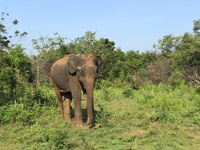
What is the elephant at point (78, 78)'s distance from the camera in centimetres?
783

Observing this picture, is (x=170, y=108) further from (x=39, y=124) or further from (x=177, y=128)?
(x=39, y=124)

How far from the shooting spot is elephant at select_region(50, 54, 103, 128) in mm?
7832

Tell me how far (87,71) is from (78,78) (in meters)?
0.51

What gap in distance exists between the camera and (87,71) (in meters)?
7.80

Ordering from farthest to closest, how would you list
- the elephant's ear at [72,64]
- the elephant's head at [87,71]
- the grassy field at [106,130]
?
the elephant's ear at [72,64] → the elephant's head at [87,71] → the grassy field at [106,130]

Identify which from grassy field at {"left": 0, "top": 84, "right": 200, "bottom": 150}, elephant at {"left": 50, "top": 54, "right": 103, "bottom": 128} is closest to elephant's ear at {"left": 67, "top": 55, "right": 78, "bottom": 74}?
elephant at {"left": 50, "top": 54, "right": 103, "bottom": 128}

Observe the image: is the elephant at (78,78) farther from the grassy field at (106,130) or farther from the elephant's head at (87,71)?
the grassy field at (106,130)

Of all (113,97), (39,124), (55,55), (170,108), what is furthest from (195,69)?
(39,124)

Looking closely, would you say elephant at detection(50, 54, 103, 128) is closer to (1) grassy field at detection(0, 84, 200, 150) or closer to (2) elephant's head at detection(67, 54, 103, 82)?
(2) elephant's head at detection(67, 54, 103, 82)

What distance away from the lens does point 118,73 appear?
2264 cm

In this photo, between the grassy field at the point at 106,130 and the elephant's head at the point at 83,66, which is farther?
the elephant's head at the point at 83,66

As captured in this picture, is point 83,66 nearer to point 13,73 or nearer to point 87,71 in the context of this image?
point 87,71

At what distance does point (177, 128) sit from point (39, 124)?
3.57 metres

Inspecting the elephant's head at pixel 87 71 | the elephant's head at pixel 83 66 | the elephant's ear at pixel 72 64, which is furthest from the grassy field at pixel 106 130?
the elephant's ear at pixel 72 64
